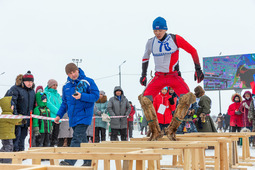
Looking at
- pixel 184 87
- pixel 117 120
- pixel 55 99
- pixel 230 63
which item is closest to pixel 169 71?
pixel 184 87

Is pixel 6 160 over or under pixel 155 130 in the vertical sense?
under

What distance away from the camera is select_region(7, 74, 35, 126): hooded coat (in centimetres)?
730

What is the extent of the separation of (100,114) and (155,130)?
6144 mm

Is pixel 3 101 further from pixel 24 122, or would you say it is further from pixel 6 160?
pixel 6 160

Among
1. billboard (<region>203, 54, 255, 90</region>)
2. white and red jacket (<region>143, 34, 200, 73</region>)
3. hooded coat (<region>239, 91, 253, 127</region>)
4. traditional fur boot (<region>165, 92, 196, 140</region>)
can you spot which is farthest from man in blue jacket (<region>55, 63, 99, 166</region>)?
billboard (<region>203, 54, 255, 90</region>)

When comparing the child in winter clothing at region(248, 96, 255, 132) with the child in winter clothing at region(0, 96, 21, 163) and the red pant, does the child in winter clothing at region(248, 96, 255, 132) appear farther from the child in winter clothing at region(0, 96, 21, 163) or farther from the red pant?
the child in winter clothing at region(0, 96, 21, 163)

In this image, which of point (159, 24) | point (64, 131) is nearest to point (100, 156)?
point (159, 24)

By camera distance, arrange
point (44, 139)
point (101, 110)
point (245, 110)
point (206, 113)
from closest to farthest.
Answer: point (44, 139)
point (206, 113)
point (101, 110)
point (245, 110)

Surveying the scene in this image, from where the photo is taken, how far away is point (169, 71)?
224 inches

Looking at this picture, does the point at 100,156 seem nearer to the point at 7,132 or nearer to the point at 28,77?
the point at 7,132

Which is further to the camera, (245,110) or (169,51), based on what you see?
(245,110)

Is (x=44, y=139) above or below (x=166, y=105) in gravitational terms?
below

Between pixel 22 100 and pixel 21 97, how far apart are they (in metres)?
0.11

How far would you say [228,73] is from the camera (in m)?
38.7
